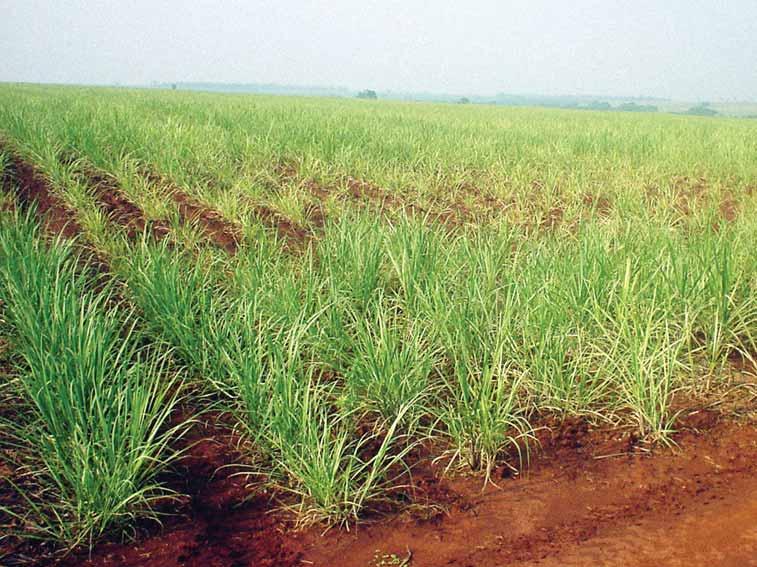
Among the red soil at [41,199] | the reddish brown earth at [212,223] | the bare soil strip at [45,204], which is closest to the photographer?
the bare soil strip at [45,204]

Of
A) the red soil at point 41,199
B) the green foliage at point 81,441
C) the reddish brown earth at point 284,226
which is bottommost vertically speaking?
the green foliage at point 81,441

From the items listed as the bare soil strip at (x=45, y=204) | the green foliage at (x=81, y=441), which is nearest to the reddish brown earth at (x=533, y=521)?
the green foliage at (x=81, y=441)

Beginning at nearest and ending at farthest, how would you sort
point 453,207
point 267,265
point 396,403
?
point 396,403
point 267,265
point 453,207

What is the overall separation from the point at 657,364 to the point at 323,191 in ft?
14.0

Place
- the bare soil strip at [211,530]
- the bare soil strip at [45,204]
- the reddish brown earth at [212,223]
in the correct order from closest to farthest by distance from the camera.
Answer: the bare soil strip at [211,530]
the bare soil strip at [45,204]
the reddish brown earth at [212,223]

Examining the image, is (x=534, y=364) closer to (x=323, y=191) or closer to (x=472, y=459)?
(x=472, y=459)

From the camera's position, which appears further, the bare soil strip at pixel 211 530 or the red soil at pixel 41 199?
the red soil at pixel 41 199

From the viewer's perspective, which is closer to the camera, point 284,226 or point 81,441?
point 81,441

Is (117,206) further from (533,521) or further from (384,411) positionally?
(533,521)

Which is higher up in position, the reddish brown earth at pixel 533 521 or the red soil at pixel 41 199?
the red soil at pixel 41 199

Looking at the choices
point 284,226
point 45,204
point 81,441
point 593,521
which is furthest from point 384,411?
point 45,204

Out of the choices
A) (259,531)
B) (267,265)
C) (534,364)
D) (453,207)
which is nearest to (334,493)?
(259,531)

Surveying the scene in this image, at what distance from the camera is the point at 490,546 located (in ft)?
5.97

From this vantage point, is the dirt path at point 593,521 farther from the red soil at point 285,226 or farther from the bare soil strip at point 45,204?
the red soil at point 285,226
